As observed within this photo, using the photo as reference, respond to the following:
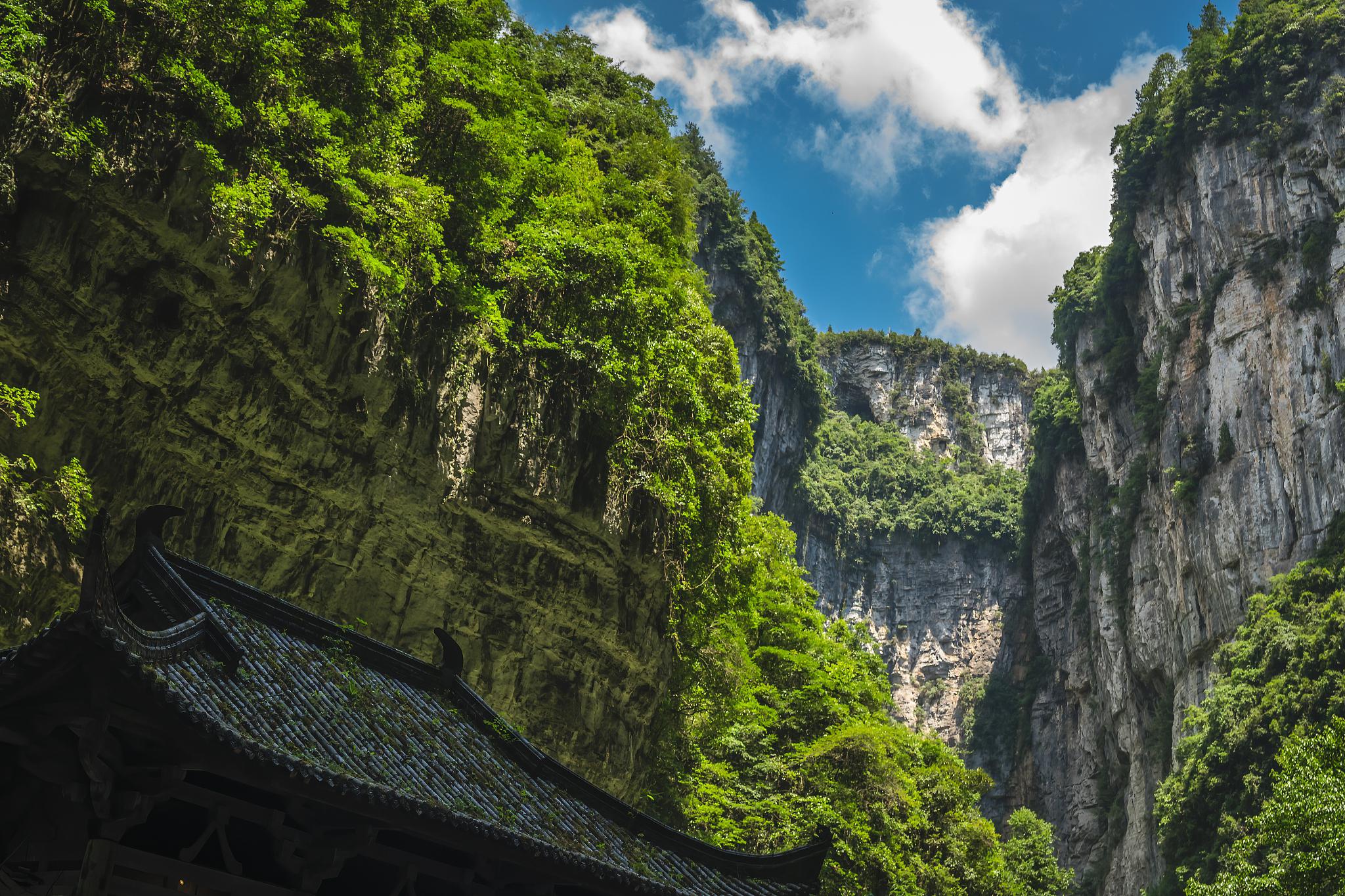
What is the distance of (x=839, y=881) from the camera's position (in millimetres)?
21703

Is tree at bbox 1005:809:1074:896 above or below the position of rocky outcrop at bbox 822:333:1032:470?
below

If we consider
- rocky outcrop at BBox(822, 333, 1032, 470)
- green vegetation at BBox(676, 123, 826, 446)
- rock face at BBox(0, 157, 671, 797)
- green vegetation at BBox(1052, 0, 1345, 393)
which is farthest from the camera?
rocky outcrop at BBox(822, 333, 1032, 470)

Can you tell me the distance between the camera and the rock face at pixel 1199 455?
126 ft

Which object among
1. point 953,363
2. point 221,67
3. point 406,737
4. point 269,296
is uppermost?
point 953,363

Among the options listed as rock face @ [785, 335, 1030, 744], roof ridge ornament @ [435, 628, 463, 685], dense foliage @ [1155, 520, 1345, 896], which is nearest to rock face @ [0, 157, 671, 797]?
roof ridge ornament @ [435, 628, 463, 685]

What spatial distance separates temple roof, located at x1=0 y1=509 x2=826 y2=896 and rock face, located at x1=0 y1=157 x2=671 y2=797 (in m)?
3.48

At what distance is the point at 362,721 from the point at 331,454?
5.58 m

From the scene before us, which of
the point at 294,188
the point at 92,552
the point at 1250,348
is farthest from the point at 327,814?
the point at 1250,348

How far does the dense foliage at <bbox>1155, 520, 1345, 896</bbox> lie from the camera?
2994 centimetres

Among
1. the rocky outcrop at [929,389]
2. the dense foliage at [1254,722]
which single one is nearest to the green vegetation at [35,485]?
the dense foliage at [1254,722]

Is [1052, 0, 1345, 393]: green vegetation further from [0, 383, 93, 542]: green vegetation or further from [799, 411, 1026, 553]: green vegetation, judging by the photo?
[0, 383, 93, 542]: green vegetation

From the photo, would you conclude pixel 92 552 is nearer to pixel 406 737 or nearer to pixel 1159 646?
pixel 406 737

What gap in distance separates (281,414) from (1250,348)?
38477mm

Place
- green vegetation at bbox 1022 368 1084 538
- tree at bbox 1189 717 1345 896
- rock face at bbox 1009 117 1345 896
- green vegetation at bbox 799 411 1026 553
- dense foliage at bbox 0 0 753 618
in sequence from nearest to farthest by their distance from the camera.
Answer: dense foliage at bbox 0 0 753 618, tree at bbox 1189 717 1345 896, rock face at bbox 1009 117 1345 896, green vegetation at bbox 1022 368 1084 538, green vegetation at bbox 799 411 1026 553
